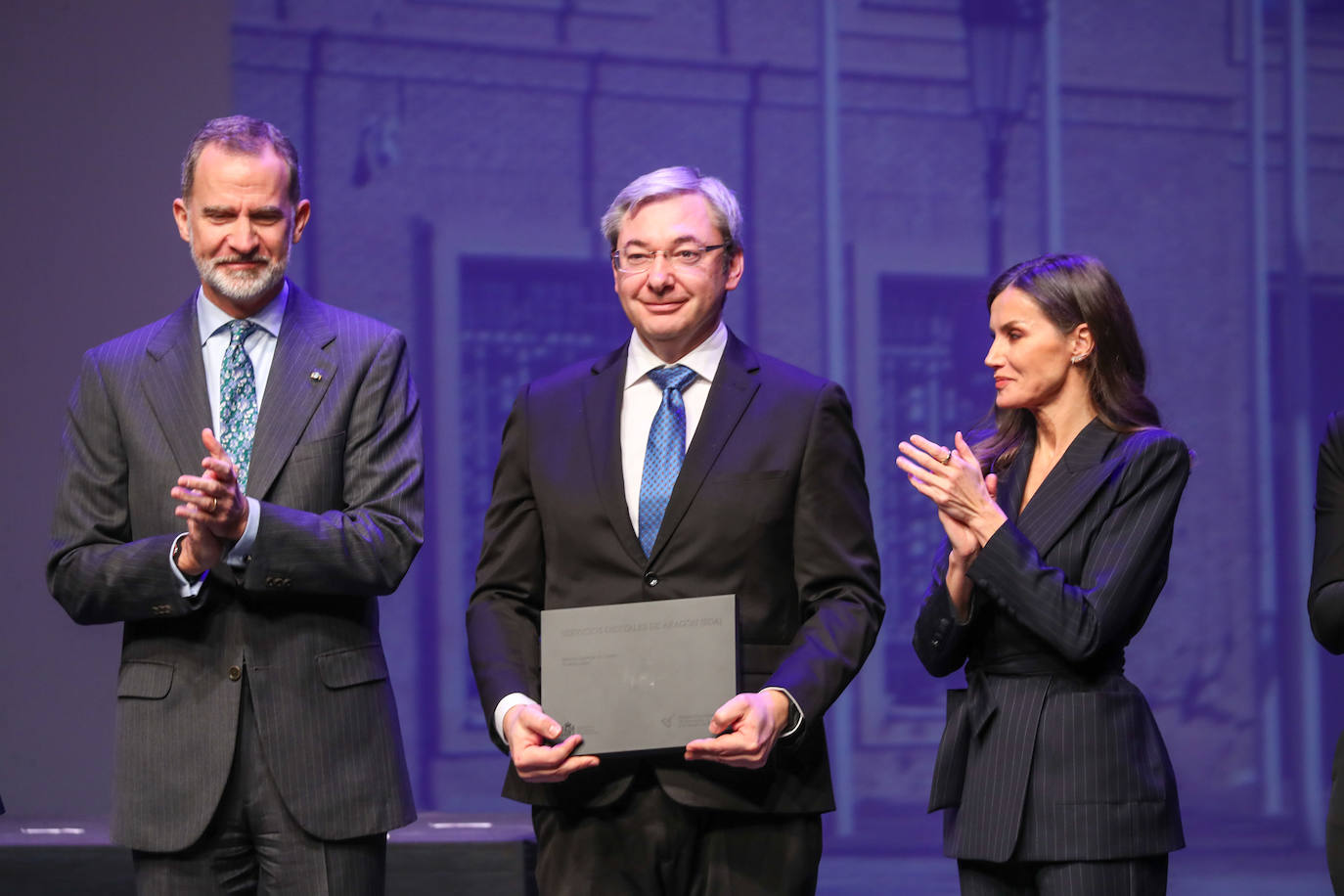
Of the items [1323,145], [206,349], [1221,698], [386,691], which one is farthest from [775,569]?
[1323,145]

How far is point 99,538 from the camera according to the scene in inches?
93.0

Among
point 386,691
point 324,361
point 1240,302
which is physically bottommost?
point 386,691

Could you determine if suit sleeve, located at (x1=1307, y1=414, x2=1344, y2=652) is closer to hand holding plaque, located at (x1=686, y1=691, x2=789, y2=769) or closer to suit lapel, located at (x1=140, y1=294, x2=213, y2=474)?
hand holding plaque, located at (x1=686, y1=691, x2=789, y2=769)

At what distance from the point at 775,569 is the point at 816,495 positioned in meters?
0.13

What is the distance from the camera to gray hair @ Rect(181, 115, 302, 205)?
8.05ft

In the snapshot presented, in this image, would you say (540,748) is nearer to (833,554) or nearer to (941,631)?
(833,554)

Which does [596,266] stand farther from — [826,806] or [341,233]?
[826,806]

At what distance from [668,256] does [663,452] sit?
12.4 inches

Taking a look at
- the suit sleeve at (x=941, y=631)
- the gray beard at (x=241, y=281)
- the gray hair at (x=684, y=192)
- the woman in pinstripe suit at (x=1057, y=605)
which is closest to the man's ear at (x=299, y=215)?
the gray beard at (x=241, y=281)

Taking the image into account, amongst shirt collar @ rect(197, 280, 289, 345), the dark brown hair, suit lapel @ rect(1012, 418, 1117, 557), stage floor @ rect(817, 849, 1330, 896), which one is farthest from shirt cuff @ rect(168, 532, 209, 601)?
stage floor @ rect(817, 849, 1330, 896)

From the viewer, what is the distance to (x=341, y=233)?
5.92 m

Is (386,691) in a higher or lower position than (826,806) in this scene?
higher

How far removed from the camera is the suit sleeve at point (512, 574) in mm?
2328

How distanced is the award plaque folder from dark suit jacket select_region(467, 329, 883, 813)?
100mm
